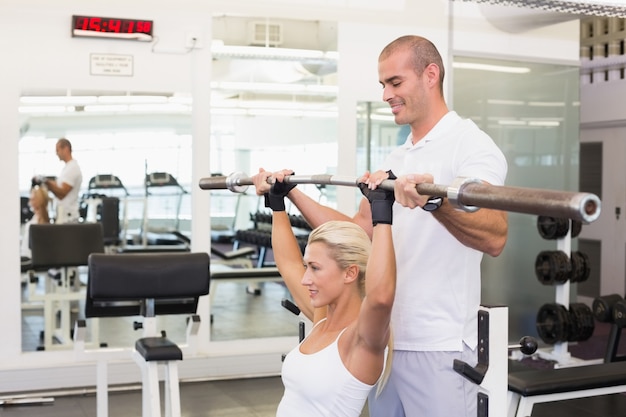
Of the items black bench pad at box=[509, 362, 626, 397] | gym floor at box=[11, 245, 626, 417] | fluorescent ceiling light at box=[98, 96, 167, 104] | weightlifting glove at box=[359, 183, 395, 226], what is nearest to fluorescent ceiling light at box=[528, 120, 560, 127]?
gym floor at box=[11, 245, 626, 417]

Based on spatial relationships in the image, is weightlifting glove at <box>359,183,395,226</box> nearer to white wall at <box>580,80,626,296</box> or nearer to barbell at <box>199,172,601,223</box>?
barbell at <box>199,172,601,223</box>

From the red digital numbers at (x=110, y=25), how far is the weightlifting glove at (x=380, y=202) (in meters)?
3.30

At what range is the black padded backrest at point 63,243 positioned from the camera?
178 inches

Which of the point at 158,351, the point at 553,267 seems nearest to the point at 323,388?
the point at 158,351

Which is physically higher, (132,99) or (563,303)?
(132,99)

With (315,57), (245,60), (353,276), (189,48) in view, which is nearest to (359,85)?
(315,57)

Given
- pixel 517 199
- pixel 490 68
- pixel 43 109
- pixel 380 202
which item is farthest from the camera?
pixel 490 68

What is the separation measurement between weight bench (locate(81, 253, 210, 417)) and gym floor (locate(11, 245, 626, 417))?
92cm

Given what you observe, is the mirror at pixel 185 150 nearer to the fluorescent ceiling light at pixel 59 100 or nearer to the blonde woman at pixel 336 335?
the fluorescent ceiling light at pixel 59 100

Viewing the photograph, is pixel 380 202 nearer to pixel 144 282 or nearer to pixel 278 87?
pixel 144 282

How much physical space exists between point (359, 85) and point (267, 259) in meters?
1.23

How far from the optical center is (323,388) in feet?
5.98

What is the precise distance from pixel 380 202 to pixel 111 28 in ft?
11.0

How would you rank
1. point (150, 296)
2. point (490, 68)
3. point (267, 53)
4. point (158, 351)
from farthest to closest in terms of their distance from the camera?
point (490, 68) → point (267, 53) → point (150, 296) → point (158, 351)
